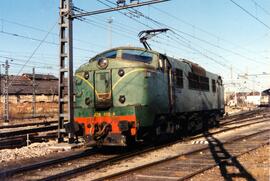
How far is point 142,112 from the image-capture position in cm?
1355

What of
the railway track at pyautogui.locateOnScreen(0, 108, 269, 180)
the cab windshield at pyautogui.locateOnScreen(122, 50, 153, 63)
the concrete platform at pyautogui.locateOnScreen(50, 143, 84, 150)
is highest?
the cab windshield at pyautogui.locateOnScreen(122, 50, 153, 63)

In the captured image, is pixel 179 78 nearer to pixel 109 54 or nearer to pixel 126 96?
pixel 109 54

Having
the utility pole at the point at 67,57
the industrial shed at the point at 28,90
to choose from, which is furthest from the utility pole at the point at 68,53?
the industrial shed at the point at 28,90

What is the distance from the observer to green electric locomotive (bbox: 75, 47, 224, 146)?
13.6m

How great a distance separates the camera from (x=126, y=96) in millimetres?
13883

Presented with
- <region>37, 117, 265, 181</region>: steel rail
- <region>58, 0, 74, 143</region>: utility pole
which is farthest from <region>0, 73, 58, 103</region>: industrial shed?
<region>37, 117, 265, 181</region>: steel rail

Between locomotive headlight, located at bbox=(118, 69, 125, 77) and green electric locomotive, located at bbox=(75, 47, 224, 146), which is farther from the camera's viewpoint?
locomotive headlight, located at bbox=(118, 69, 125, 77)

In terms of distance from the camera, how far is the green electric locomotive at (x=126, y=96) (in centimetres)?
1356

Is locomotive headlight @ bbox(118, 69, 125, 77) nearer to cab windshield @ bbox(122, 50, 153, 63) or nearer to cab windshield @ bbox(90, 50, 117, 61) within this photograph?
cab windshield @ bbox(122, 50, 153, 63)

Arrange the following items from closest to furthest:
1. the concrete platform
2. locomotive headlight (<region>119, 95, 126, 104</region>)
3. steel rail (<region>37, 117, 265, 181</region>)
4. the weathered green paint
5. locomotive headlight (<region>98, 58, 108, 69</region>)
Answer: steel rail (<region>37, 117, 265, 181</region>), the weathered green paint, locomotive headlight (<region>119, 95, 126, 104</region>), locomotive headlight (<region>98, 58, 108, 69</region>), the concrete platform

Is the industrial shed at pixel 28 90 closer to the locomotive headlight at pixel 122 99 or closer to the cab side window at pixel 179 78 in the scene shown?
the cab side window at pixel 179 78

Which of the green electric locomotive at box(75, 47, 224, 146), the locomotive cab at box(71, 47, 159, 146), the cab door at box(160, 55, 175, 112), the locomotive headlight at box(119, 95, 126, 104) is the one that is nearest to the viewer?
the locomotive cab at box(71, 47, 159, 146)

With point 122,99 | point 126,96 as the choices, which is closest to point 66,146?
point 122,99

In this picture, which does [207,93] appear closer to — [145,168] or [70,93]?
[70,93]
